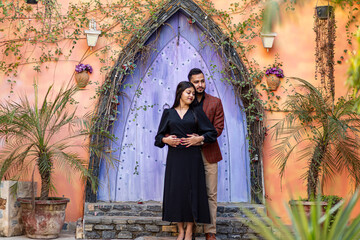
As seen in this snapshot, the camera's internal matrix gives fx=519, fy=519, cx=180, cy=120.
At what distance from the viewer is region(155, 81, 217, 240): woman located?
18.0 feet

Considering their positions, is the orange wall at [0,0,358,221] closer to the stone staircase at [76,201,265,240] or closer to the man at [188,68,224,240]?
the stone staircase at [76,201,265,240]

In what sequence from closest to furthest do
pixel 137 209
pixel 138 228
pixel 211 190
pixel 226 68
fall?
1. pixel 211 190
2. pixel 138 228
3. pixel 137 209
4. pixel 226 68

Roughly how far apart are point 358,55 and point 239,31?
5.13m

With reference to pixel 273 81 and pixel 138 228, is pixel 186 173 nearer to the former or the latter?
pixel 138 228

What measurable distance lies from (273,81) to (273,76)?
8 centimetres

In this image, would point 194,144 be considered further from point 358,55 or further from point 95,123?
point 358,55

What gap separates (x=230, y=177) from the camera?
7453 mm

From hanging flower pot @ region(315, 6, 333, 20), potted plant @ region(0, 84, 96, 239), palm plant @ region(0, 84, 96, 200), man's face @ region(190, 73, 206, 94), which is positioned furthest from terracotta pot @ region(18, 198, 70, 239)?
hanging flower pot @ region(315, 6, 333, 20)

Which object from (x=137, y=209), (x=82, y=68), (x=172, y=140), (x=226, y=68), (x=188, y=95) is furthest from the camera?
(x=226, y=68)

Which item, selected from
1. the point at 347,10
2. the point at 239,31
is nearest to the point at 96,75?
the point at 239,31

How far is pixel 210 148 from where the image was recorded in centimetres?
585

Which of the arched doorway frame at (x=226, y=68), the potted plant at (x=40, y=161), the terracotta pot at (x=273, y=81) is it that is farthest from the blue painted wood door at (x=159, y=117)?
the potted plant at (x=40, y=161)

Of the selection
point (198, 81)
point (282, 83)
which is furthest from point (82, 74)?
point (282, 83)

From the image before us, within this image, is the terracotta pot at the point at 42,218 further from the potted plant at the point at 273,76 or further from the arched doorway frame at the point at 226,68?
the potted plant at the point at 273,76
